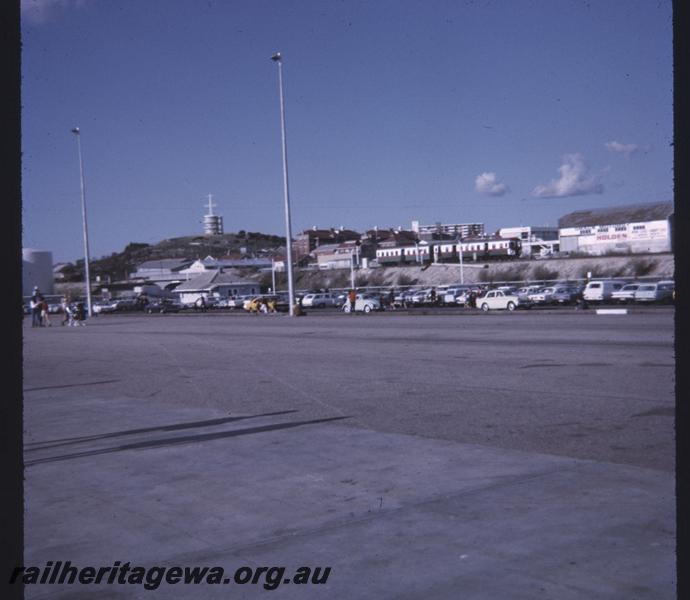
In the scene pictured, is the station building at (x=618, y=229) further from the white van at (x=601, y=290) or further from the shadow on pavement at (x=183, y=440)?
the shadow on pavement at (x=183, y=440)

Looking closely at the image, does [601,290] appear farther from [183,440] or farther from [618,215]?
[183,440]

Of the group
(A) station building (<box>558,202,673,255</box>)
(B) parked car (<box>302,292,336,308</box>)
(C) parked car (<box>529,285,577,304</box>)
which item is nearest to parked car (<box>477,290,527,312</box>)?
(C) parked car (<box>529,285,577,304</box>)

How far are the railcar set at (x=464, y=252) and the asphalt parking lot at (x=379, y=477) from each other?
87.3 meters

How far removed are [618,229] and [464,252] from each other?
1387 inches

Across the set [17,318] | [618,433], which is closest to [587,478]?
[618,433]

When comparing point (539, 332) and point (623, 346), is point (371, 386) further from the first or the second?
point (539, 332)

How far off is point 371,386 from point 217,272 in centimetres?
9703

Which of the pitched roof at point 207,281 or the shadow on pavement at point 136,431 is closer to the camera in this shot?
the shadow on pavement at point 136,431

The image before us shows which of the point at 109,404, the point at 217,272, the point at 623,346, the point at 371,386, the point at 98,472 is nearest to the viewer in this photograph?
the point at 98,472

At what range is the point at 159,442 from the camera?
9.38m

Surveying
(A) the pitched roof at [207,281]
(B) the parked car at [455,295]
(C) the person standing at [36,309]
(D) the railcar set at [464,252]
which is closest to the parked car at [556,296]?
(B) the parked car at [455,295]

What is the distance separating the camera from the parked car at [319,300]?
6781 centimetres

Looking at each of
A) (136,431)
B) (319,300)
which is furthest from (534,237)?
(136,431)

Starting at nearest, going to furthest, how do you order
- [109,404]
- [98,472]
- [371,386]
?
1. [98,472]
2. [109,404]
3. [371,386]
